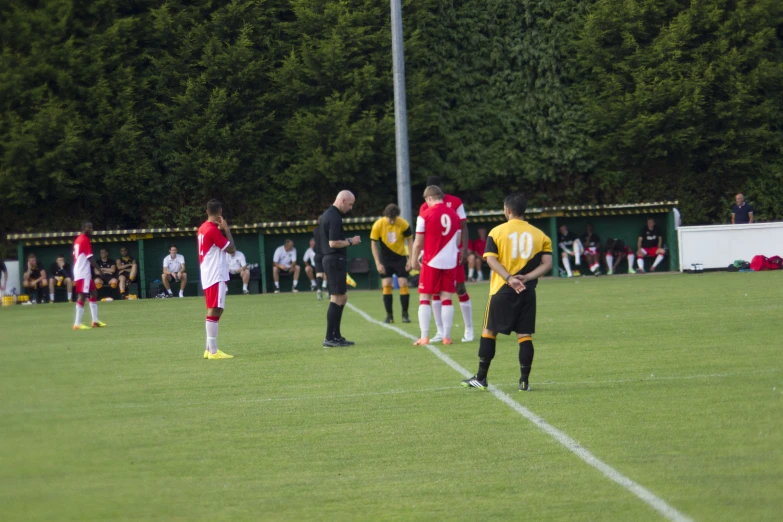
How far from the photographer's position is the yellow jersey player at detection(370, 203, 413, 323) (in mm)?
17547

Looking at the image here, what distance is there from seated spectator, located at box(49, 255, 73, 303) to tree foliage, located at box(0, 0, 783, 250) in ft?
15.9

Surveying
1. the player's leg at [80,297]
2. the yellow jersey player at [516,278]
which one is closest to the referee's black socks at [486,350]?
the yellow jersey player at [516,278]

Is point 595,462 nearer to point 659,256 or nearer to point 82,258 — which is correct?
point 82,258

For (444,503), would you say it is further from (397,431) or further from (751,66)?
(751,66)

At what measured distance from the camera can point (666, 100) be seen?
3750 centimetres

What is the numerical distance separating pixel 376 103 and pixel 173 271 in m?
10.6

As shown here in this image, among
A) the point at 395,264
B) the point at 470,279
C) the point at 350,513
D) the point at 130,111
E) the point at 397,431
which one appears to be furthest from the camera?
the point at 130,111

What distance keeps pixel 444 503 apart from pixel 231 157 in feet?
107

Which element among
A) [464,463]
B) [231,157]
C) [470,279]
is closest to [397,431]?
[464,463]

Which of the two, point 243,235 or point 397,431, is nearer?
point 397,431

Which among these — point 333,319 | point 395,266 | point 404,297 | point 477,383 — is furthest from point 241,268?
point 477,383

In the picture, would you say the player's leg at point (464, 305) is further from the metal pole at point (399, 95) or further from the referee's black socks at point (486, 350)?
the metal pole at point (399, 95)

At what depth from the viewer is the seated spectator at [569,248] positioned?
3350 centimetres

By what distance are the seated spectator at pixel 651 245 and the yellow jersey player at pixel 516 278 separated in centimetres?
2466
